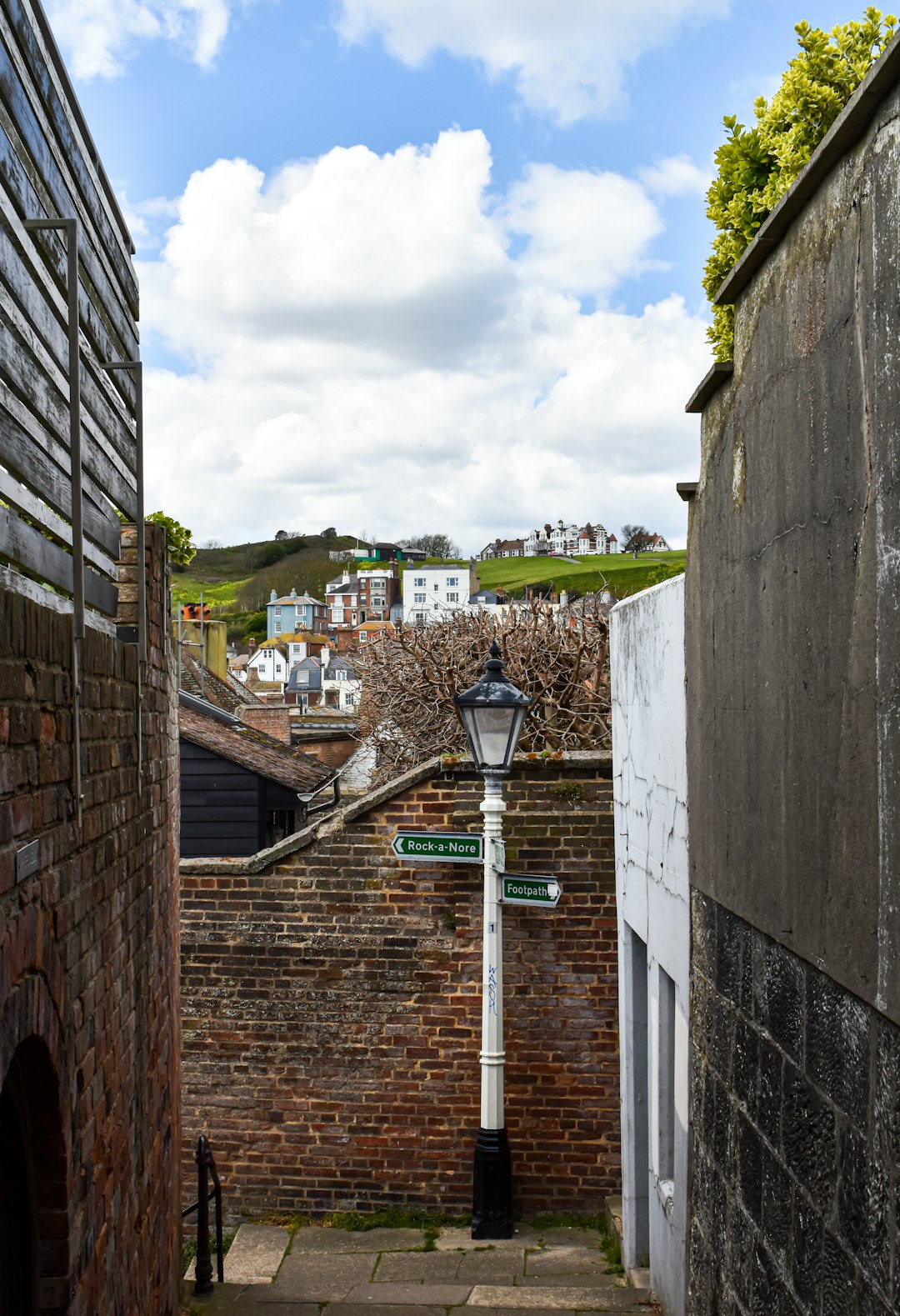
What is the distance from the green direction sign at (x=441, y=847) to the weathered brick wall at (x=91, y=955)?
296cm

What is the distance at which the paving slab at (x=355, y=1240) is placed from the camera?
910cm

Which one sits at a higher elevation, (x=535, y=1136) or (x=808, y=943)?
(x=808, y=943)

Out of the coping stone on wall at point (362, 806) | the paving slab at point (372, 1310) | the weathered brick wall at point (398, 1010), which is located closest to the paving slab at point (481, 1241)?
the weathered brick wall at point (398, 1010)

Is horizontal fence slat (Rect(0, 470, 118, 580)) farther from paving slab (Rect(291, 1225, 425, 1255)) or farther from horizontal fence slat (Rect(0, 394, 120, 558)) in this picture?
paving slab (Rect(291, 1225, 425, 1255))

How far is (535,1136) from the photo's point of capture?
955 centimetres

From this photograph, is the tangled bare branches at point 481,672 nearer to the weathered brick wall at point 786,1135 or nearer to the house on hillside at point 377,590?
the weathered brick wall at point 786,1135

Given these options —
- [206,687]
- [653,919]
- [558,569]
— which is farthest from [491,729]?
[558,569]

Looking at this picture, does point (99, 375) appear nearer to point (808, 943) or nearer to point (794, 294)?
point (794, 294)

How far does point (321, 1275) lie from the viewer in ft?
27.5

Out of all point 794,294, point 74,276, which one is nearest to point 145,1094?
point 74,276

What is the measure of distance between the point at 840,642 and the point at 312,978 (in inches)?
285

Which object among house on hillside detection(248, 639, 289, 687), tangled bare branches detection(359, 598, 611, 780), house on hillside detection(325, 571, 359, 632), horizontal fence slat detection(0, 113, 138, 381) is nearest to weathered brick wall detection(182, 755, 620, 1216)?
tangled bare branches detection(359, 598, 611, 780)

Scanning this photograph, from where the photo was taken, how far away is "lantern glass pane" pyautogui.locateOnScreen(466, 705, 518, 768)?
8.55 meters

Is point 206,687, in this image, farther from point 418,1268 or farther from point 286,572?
point 286,572
